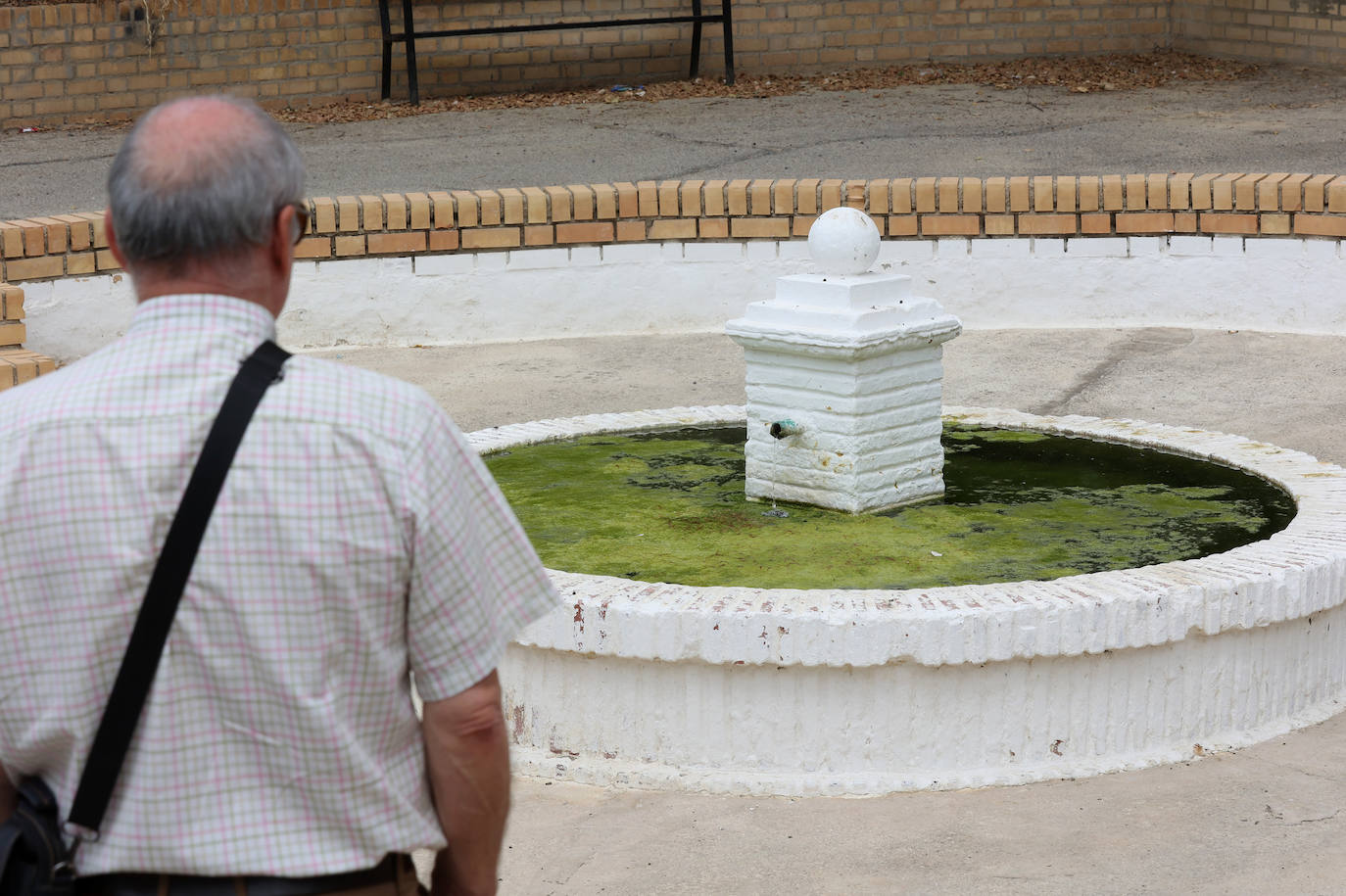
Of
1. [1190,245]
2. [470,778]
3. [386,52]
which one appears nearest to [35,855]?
[470,778]

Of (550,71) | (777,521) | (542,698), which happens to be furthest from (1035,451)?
(550,71)

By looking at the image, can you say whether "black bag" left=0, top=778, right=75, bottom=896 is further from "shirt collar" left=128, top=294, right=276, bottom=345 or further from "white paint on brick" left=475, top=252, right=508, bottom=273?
"white paint on brick" left=475, top=252, right=508, bottom=273

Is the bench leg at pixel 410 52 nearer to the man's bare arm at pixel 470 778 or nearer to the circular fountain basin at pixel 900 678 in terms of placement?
the circular fountain basin at pixel 900 678

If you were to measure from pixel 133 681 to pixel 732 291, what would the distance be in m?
6.40

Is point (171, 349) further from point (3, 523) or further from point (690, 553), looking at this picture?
point (690, 553)

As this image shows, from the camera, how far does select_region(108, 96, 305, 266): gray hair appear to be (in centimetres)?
171

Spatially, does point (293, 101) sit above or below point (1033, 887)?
above

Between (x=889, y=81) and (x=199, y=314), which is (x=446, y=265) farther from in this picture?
(x=199, y=314)

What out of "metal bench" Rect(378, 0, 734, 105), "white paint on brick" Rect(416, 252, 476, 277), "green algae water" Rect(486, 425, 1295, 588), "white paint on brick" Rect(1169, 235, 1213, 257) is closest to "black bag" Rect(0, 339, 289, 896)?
"green algae water" Rect(486, 425, 1295, 588)

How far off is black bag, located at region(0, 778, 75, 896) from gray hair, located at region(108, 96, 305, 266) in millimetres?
583

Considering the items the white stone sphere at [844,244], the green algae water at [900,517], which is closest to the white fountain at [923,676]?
the green algae water at [900,517]

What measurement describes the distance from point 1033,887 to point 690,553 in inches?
56.9

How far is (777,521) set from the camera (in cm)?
471

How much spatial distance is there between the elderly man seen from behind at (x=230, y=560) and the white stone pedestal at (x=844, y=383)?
2.96 meters
